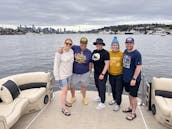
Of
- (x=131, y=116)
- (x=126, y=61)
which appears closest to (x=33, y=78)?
(x=126, y=61)

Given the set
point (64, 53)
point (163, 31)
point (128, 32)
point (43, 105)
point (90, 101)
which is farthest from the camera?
point (128, 32)

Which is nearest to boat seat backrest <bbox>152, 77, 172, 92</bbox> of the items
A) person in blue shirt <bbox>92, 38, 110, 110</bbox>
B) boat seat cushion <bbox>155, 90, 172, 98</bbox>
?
boat seat cushion <bbox>155, 90, 172, 98</bbox>

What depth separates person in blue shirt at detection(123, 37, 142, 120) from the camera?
4.31 metres

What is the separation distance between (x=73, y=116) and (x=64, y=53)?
1.24 meters

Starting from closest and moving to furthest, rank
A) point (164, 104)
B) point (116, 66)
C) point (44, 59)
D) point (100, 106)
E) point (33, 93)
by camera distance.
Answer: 1. point (164, 104)
2. point (116, 66)
3. point (33, 93)
4. point (100, 106)
5. point (44, 59)

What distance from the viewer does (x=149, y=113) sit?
493 centimetres

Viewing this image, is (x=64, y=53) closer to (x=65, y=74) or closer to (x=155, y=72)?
(x=65, y=74)

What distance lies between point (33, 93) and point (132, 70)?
2.04 metres

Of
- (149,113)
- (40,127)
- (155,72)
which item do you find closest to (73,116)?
(40,127)

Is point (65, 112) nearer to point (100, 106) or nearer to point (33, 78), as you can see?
point (100, 106)

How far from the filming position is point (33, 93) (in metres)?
4.98

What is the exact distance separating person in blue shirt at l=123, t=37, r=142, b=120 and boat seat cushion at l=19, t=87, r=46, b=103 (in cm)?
174

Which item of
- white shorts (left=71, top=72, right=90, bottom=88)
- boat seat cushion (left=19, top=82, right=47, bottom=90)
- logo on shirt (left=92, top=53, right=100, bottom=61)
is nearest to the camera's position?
logo on shirt (left=92, top=53, right=100, bottom=61)

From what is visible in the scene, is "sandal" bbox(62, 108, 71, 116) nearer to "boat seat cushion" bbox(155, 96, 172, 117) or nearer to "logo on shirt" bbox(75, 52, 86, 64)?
"logo on shirt" bbox(75, 52, 86, 64)
